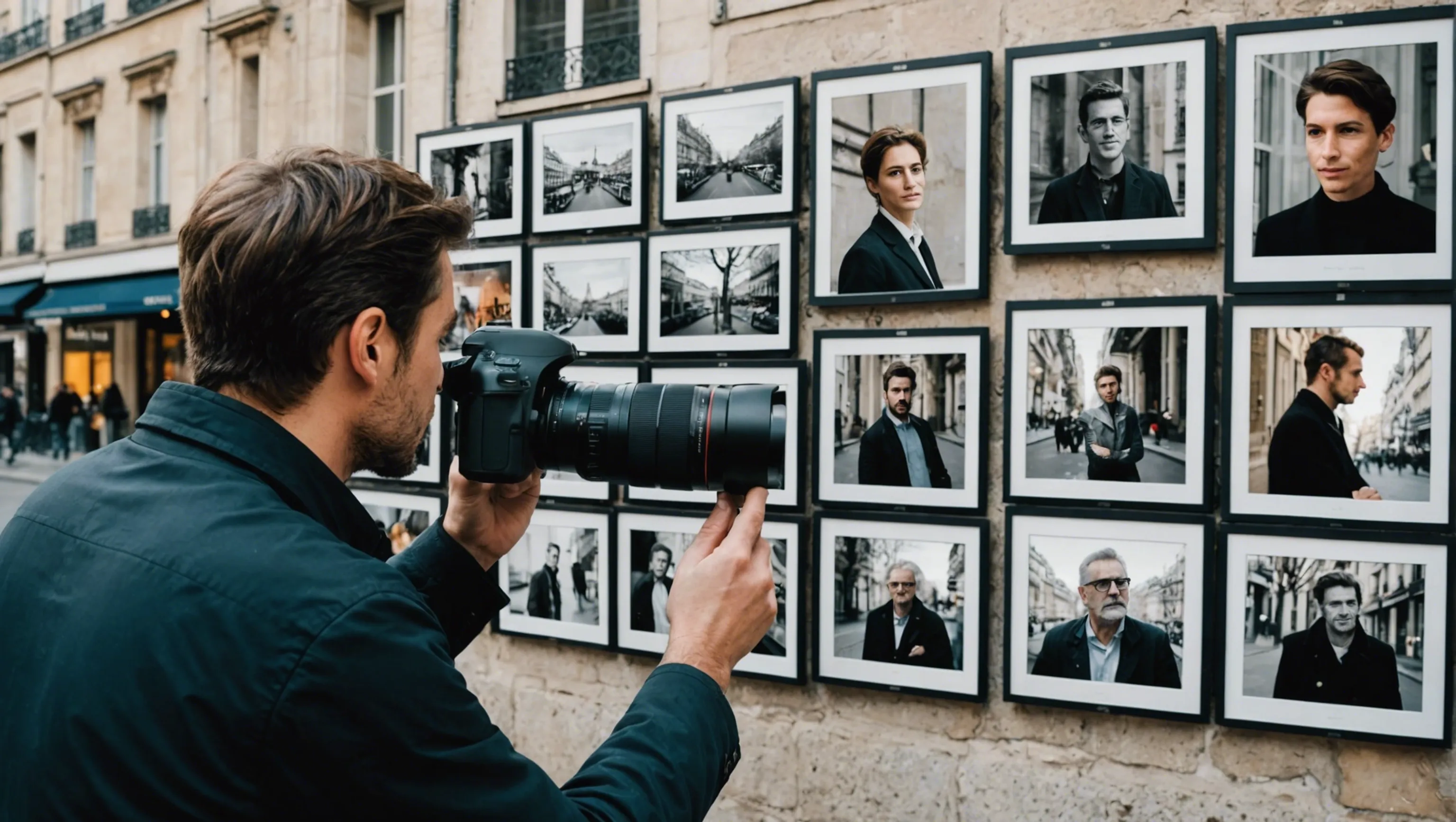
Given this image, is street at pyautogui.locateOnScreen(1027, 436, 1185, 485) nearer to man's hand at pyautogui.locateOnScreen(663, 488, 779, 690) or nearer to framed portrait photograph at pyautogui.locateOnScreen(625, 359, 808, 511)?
framed portrait photograph at pyautogui.locateOnScreen(625, 359, 808, 511)

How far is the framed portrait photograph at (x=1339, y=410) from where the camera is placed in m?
2.74

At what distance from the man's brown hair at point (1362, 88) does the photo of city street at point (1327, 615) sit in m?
1.19

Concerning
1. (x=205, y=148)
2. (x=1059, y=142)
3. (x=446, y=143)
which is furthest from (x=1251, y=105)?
(x=205, y=148)

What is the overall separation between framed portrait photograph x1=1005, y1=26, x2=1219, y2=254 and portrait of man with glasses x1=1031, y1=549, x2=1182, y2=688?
97 cm

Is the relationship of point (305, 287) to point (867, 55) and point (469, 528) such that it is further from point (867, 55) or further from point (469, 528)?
point (867, 55)

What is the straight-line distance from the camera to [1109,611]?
313 cm

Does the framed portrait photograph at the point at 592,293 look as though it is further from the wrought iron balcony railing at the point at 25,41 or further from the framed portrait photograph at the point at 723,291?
the wrought iron balcony railing at the point at 25,41

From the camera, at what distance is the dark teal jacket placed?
1010mm

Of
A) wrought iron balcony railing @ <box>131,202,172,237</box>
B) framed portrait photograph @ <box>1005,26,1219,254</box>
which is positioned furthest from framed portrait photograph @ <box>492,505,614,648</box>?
wrought iron balcony railing @ <box>131,202,172,237</box>

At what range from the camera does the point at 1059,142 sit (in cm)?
317

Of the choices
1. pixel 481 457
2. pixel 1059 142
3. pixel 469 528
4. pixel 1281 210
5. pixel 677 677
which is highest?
pixel 1059 142

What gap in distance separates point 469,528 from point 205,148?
Result: 761 centimetres

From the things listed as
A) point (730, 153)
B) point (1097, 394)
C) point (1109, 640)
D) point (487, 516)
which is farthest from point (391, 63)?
point (1109, 640)

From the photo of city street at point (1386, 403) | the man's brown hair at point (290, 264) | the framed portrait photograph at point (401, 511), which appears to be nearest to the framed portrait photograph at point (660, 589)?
the framed portrait photograph at point (401, 511)
